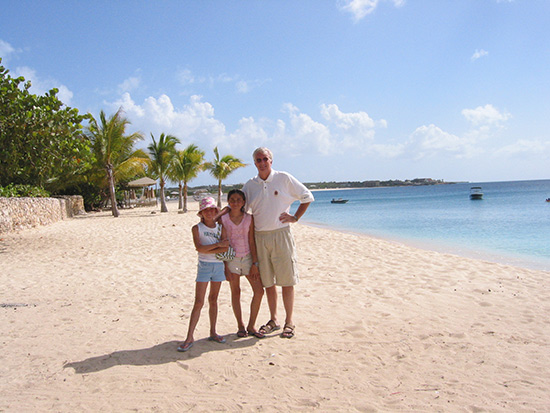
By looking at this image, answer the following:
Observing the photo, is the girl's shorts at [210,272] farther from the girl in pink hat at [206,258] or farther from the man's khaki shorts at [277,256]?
the man's khaki shorts at [277,256]

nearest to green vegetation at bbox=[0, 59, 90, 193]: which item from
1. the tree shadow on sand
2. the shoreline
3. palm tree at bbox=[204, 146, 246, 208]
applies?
the tree shadow on sand

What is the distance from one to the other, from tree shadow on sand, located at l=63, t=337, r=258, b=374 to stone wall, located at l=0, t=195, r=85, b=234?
432 inches

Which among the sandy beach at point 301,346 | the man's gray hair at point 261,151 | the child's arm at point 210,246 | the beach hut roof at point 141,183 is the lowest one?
the sandy beach at point 301,346

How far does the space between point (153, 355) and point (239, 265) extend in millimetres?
1074

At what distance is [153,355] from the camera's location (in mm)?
3312

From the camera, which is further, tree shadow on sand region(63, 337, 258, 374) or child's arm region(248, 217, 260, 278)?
child's arm region(248, 217, 260, 278)

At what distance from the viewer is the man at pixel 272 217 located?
3496 millimetres

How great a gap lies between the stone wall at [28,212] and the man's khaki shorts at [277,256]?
459 inches

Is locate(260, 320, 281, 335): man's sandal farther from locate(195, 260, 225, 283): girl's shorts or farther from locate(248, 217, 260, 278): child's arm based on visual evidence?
locate(195, 260, 225, 283): girl's shorts

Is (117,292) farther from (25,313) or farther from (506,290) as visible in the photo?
(506,290)

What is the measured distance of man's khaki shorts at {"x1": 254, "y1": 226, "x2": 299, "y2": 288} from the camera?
3514mm

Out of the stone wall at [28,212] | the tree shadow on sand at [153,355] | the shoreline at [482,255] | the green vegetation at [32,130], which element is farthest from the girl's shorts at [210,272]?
the stone wall at [28,212]

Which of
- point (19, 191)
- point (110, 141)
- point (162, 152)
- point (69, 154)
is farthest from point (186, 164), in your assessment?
point (69, 154)

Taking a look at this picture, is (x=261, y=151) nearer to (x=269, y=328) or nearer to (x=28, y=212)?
(x=269, y=328)
